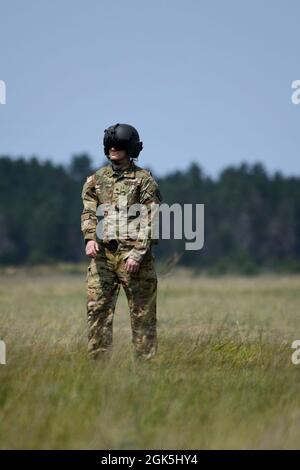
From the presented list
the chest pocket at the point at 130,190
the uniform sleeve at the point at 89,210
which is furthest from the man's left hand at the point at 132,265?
the chest pocket at the point at 130,190

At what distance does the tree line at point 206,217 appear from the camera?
77.1 metres

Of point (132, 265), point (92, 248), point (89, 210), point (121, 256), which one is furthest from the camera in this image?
point (89, 210)

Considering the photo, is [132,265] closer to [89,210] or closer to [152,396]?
[89,210]

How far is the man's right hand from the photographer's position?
290 inches

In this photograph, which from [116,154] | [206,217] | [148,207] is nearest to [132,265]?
[148,207]

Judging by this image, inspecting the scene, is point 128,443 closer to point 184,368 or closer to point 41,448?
point 41,448

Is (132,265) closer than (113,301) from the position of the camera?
Yes

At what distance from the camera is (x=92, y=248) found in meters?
7.38

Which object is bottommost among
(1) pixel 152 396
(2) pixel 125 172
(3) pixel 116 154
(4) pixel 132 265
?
(1) pixel 152 396

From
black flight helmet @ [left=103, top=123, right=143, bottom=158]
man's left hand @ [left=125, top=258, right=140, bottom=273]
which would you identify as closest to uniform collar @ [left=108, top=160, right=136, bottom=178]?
black flight helmet @ [left=103, top=123, right=143, bottom=158]

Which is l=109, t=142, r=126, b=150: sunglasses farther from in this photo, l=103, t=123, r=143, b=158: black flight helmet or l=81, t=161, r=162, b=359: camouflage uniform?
l=81, t=161, r=162, b=359: camouflage uniform

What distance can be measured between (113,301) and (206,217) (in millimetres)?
82296

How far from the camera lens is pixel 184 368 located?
7.04m

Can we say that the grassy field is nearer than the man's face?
Yes
